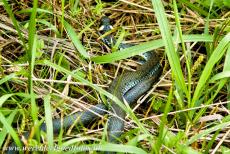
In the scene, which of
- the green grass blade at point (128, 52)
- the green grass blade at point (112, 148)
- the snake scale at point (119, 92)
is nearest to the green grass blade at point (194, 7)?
the snake scale at point (119, 92)

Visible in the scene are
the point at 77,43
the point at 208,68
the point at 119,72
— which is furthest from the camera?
the point at 119,72

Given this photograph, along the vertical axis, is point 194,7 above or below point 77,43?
above

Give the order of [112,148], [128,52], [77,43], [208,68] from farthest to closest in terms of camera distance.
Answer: [77,43] < [128,52] < [208,68] < [112,148]

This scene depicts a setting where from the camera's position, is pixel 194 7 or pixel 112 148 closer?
pixel 112 148

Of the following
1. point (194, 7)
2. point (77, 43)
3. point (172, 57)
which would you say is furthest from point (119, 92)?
point (194, 7)

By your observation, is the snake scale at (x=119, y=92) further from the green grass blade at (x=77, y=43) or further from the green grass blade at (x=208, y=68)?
the green grass blade at (x=208, y=68)

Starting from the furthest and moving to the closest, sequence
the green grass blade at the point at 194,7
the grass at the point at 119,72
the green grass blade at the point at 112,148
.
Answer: the green grass blade at the point at 194,7 < the grass at the point at 119,72 < the green grass blade at the point at 112,148

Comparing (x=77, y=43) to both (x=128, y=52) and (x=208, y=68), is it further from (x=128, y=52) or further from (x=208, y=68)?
(x=208, y=68)
